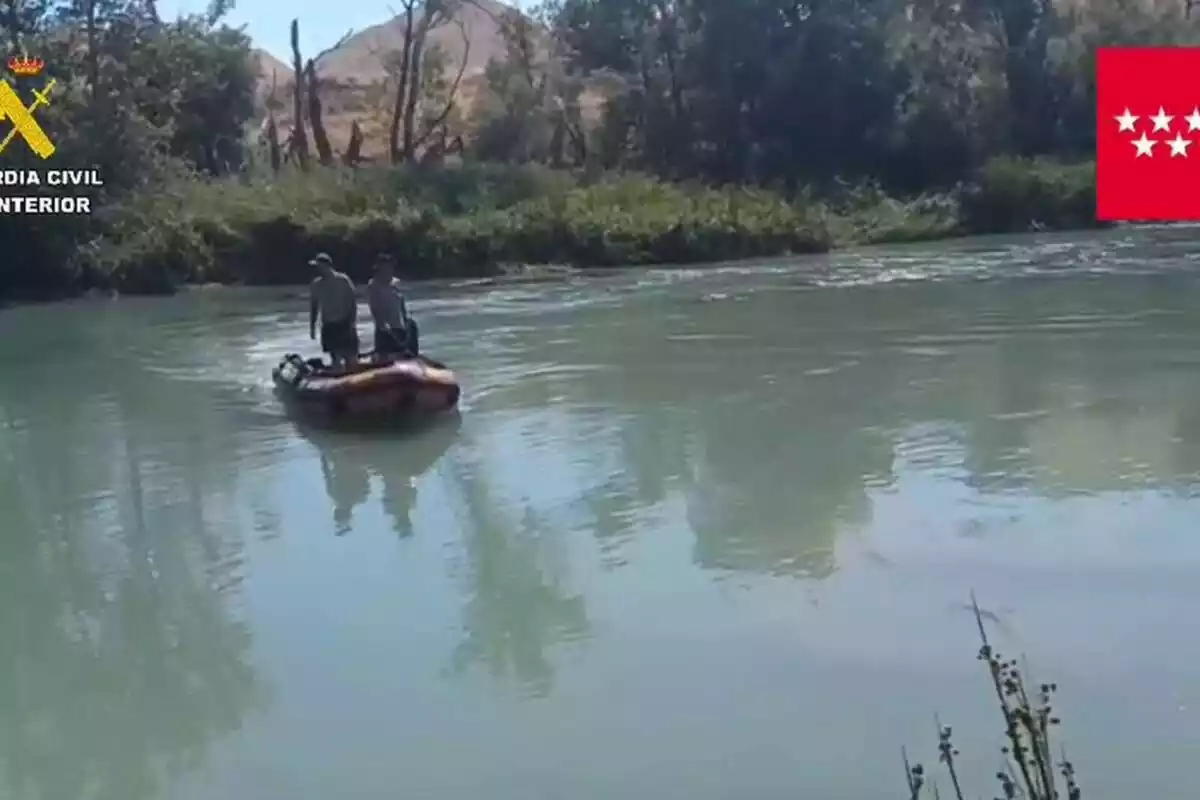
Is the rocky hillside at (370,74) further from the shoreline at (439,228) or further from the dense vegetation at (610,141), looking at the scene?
the shoreline at (439,228)

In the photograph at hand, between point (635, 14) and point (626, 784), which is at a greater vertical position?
point (635, 14)

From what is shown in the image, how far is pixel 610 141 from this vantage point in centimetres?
4459

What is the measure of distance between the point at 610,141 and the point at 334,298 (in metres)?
31.0

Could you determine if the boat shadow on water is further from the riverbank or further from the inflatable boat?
the riverbank

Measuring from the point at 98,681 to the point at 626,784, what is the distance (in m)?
2.91

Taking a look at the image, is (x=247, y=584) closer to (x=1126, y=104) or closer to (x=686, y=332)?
(x=686, y=332)

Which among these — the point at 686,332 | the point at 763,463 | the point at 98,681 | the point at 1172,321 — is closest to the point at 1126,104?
the point at 1172,321

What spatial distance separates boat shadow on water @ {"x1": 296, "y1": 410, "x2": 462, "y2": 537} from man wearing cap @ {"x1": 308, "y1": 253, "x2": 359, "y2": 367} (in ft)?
2.44

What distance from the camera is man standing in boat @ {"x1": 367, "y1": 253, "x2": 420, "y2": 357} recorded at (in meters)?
14.1

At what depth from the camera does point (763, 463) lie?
39.7 feet

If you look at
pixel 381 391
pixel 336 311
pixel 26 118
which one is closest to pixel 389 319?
pixel 336 311

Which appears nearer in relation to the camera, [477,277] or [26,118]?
[26,118]

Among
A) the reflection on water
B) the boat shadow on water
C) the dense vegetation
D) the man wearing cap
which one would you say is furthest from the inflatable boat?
the dense vegetation

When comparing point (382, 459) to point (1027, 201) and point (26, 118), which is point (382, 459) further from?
point (1027, 201)
